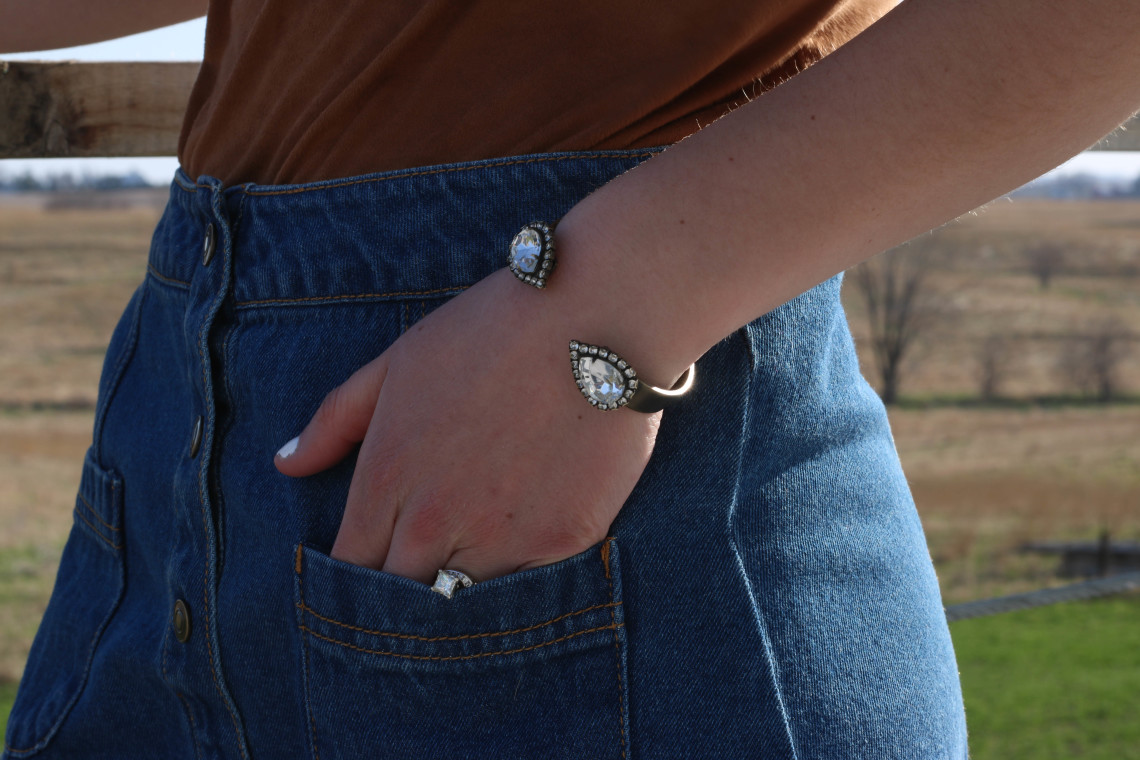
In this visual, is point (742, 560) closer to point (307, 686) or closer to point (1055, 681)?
point (307, 686)

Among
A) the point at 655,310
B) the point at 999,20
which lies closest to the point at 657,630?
the point at 655,310

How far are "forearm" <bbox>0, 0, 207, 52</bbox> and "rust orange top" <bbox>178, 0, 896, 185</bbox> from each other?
0.42m

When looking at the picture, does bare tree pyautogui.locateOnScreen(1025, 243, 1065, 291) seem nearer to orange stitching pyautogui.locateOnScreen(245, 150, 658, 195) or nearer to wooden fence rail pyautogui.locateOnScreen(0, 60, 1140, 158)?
wooden fence rail pyautogui.locateOnScreen(0, 60, 1140, 158)

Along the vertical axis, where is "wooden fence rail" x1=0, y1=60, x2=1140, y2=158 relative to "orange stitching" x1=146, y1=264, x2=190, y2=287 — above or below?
above

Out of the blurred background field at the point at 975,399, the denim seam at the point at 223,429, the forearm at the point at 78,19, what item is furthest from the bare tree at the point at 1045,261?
the denim seam at the point at 223,429

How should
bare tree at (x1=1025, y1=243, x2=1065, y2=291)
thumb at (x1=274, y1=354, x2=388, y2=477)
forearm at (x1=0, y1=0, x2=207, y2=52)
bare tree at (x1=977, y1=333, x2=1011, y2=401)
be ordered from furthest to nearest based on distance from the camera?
bare tree at (x1=977, y1=333, x2=1011, y2=401) < bare tree at (x1=1025, y1=243, x2=1065, y2=291) < forearm at (x1=0, y1=0, x2=207, y2=52) < thumb at (x1=274, y1=354, x2=388, y2=477)

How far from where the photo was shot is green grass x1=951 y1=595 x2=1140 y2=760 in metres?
7.04

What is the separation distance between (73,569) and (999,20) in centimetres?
94

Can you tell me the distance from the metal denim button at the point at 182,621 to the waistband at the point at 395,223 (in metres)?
0.24

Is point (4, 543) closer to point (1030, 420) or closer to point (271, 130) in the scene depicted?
point (271, 130)

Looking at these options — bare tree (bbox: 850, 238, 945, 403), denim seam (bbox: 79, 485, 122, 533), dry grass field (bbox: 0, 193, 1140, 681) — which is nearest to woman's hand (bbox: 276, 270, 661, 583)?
denim seam (bbox: 79, 485, 122, 533)

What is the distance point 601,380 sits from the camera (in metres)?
0.54

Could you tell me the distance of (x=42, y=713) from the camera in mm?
867

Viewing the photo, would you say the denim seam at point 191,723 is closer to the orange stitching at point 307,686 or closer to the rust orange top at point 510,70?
the orange stitching at point 307,686
